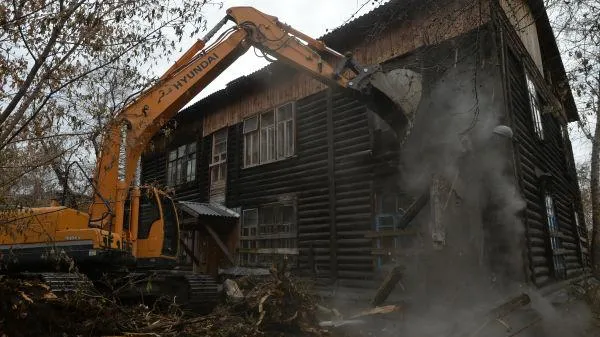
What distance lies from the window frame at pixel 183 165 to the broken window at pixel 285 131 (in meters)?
4.96

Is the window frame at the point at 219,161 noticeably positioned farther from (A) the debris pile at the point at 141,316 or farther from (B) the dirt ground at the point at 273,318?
(A) the debris pile at the point at 141,316

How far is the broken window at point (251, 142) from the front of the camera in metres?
14.5

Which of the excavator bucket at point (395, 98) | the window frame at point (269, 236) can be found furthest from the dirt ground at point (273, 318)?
the window frame at point (269, 236)

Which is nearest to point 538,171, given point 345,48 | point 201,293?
point 345,48

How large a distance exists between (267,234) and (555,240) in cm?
777

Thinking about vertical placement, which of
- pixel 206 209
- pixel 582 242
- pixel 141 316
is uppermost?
pixel 206 209

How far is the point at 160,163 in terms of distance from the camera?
1978 cm

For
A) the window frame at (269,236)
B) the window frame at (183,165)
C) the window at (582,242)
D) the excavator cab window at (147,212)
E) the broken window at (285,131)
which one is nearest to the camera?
the excavator cab window at (147,212)

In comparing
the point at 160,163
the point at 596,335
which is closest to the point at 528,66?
the point at 596,335

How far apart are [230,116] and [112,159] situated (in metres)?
9.52

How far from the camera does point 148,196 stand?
765 centimetres

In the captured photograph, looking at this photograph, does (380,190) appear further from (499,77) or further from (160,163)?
(160,163)

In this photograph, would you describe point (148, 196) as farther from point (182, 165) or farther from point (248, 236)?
point (182, 165)

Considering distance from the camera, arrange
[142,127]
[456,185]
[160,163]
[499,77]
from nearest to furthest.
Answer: [142,127]
[456,185]
[499,77]
[160,163]
